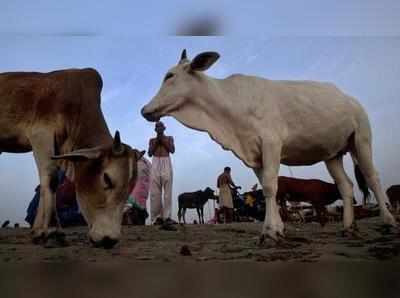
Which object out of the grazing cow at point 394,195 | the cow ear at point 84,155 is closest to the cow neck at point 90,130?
the cow ear at point 84,155

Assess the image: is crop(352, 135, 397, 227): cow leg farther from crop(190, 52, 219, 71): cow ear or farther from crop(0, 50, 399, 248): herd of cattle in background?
crop(190, 52, 219, 71): cow ear

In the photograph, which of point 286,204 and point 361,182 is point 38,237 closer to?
point 286,204

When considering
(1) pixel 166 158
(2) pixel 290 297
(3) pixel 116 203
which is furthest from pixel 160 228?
(2) pixel 290 297

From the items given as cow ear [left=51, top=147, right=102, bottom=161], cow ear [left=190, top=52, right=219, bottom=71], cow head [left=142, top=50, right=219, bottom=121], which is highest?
cow ear [left=190, top=52, right=219, bottom=71]

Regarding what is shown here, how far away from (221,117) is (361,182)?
120 cm

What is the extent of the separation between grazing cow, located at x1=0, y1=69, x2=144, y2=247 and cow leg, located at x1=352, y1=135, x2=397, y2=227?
1.62m

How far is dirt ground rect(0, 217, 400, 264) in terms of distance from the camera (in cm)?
241

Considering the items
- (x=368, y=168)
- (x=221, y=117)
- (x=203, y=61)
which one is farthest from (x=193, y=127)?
(x=368, y=168)

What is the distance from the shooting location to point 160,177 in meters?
3.44

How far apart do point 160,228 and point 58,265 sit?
1.12 m

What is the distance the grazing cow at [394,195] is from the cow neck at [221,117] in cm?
112

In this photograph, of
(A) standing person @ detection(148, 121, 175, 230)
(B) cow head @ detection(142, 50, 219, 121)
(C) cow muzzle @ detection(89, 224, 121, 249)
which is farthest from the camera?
(A) standing person @ detection(148, 121, 175, 230)

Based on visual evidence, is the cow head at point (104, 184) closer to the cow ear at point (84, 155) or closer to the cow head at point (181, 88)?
the cow ear at point (84, 155)

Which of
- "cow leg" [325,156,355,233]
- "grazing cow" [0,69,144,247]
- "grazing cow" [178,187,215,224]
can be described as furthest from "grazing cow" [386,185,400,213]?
"grazing cow" [0,69,144,247]
